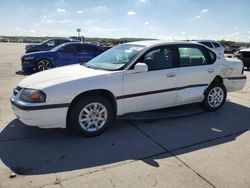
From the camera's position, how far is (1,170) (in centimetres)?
334

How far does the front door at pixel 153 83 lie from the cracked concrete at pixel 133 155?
1.38 feet

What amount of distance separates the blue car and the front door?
6985 millimetres

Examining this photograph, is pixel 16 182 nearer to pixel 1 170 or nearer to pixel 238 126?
pixel 1 170

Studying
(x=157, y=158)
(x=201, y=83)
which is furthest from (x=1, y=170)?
(x=201, y=83)

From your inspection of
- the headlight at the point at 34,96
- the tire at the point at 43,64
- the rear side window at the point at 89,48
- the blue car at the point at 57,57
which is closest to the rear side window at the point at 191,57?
the headlight at the point at 34,96

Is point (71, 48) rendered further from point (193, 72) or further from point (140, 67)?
point (140, 67)

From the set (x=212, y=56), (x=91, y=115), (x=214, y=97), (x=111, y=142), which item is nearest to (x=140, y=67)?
(x=91, y=115)

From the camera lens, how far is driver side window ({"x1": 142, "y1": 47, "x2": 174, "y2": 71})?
4.93m

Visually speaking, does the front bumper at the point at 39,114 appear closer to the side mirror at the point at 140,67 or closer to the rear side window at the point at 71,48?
the side mirror at the point at 140,67

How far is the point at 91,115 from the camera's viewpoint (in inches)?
174

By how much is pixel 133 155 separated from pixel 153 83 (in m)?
1.56

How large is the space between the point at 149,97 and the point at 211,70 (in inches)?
68.9

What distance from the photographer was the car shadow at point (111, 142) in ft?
11.7

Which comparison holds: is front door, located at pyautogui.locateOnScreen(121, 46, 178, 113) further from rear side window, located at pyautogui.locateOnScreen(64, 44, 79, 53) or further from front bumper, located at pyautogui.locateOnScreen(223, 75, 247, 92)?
rear side window, located at pyautogui.locateOnScreen(64, 44, 79, 53)
